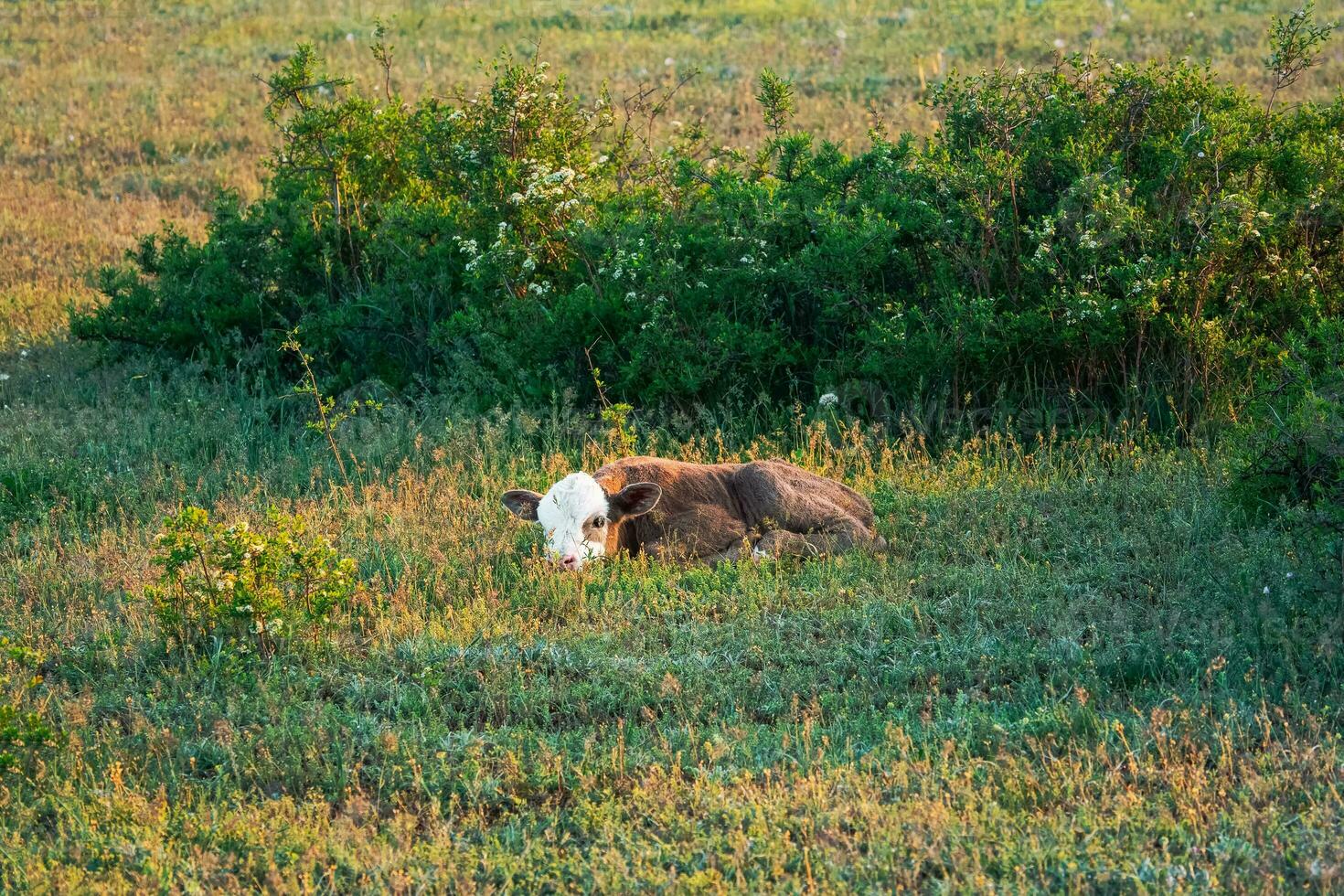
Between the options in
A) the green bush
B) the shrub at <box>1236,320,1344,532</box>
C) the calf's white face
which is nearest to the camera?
the shrub at <box>1236,320,1344,532</box>

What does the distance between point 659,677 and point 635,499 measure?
1775 mm

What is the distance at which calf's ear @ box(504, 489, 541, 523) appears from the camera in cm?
869

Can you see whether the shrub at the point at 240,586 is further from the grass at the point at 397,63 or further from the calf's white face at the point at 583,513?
the grass at the point at 397,63

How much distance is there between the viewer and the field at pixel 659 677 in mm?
5406

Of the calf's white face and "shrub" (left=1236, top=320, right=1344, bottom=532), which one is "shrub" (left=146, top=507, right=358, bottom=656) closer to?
the calf's white face

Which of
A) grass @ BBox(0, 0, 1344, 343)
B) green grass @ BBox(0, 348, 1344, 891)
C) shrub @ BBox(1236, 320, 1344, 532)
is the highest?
grass @ BBox(0, 0, 1344, 343)

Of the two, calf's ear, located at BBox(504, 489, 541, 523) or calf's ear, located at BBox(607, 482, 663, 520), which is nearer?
calf's ear, located at BBox(607, 482, 663, 520)

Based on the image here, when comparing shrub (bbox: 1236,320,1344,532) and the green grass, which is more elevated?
shrub (bbox: 1236,320,1344,532)

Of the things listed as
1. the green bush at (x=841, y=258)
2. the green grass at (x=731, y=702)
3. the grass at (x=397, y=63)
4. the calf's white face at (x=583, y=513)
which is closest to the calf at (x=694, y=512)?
the calf's white face at (x=583, y=513)

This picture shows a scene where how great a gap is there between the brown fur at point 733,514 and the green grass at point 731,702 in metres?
0.27

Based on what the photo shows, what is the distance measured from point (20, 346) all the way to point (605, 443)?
7.13 metres

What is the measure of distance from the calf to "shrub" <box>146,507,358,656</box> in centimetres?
137

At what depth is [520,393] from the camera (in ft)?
38.3

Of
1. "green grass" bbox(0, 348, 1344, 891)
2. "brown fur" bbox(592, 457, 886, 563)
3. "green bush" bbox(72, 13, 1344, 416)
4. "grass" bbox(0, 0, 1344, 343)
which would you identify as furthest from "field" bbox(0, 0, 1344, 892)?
"grass" bbox(0, 0, 1344, 343)
